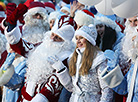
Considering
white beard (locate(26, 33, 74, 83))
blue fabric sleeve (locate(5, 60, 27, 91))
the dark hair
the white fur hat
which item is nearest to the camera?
white beard (locate(26, 33, 74, 83))

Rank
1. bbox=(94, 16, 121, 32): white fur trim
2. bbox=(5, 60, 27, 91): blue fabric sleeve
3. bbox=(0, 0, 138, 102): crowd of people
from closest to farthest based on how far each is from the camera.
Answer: bbox=(0, 0, 138, 102): crowd of people < bbox=(5, 60, 27, 91): blue fabric sleeve < bbox=(94, 16, 121, 32): white fur trim

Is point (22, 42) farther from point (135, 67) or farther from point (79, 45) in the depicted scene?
point (135, 67)

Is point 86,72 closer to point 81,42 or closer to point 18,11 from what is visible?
point 81,42

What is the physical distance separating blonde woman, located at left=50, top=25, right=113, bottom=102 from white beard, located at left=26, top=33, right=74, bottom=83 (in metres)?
0.32

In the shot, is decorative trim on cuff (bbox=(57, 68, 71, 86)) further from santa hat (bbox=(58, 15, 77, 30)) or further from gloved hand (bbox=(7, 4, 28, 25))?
gloved hand (bbox=(7, 4, 28, 25))

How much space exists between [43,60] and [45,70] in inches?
7.3

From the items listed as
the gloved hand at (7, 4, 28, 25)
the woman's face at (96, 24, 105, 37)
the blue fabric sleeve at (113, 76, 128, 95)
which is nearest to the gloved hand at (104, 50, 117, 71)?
the blue fabric sleeve at (113, 76, 128, 95)

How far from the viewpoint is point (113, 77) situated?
2912 millimetres

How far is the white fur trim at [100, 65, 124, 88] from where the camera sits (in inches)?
114

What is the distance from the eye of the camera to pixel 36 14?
5.42 metres

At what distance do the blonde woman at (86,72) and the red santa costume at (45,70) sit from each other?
22cm

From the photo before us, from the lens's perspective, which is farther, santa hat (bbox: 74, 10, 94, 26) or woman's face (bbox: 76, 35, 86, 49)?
santa hat (bbox: 74, 10, 94, 26)

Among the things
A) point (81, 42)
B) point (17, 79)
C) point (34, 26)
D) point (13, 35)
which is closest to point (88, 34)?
point (81, 42)

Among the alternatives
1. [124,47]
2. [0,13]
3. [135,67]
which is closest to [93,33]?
[124,47]
